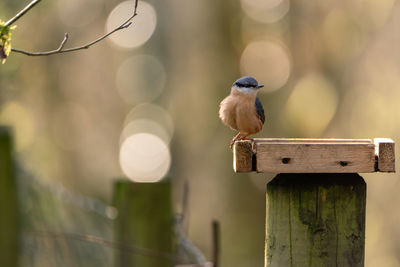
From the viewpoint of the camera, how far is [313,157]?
2.26 metres

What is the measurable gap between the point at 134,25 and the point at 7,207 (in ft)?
49.3

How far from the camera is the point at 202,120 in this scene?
1559 centimetres

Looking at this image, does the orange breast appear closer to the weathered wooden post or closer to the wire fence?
the weathered wooden post

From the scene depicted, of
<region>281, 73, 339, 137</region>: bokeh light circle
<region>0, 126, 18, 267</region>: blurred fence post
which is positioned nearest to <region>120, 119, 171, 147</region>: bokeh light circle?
<region>281, 73, 339, 137</region>: bokeh light circle

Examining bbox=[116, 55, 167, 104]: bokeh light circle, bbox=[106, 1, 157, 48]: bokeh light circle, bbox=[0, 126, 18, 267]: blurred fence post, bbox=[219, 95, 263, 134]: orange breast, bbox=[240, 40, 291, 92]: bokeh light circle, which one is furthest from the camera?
bbox=[116, 55, 167, 104]: bokeh light circle

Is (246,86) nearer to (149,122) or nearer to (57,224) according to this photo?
(57,224)

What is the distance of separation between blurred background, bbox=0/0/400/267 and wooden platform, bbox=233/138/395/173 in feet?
16.4

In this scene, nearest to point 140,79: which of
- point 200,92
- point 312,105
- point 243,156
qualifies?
point 200,92

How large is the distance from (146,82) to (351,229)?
1756 centimetres

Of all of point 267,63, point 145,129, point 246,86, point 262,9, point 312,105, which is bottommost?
point 246,86

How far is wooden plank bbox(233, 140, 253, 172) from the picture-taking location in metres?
2.29

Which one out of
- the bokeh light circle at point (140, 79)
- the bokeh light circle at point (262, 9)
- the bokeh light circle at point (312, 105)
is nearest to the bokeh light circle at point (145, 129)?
the bokeh light circle at point (140, 79)

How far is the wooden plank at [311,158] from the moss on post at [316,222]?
6 centimetres

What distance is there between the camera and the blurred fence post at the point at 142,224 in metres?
3.04
